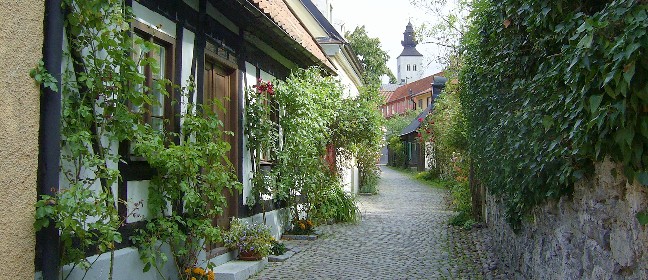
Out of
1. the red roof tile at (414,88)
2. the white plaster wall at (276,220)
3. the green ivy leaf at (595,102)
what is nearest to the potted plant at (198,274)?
the white plaster wall at (276,220)

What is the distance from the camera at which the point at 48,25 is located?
14.1 ft

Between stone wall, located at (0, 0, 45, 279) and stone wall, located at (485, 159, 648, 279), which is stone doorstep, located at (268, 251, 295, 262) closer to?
stone wall, located at (485, 159, 648, 279)

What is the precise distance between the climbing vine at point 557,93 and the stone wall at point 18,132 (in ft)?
10.7

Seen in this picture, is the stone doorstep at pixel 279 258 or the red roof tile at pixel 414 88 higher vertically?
the red roof tile at pixel 414 88

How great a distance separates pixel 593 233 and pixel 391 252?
20.2 ft

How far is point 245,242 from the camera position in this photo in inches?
327

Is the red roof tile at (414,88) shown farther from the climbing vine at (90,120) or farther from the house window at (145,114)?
the climbing vine at (90,120)

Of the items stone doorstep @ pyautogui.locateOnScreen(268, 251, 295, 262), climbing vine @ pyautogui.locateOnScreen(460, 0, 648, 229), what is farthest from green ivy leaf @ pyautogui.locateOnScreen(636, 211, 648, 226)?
stone doorstep @ pyautogui.locateOnScreen(268, 251, 295, 262)

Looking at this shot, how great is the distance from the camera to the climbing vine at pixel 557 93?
Result: 9.35ft

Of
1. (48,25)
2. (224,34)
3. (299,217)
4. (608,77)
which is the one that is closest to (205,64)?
(224,34)

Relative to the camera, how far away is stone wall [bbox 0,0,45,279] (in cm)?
382

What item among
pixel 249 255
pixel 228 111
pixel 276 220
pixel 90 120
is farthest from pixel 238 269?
pixel 90 120

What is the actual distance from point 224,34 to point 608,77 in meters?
6.26

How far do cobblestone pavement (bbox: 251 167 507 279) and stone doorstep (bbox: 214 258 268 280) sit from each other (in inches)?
4.6
